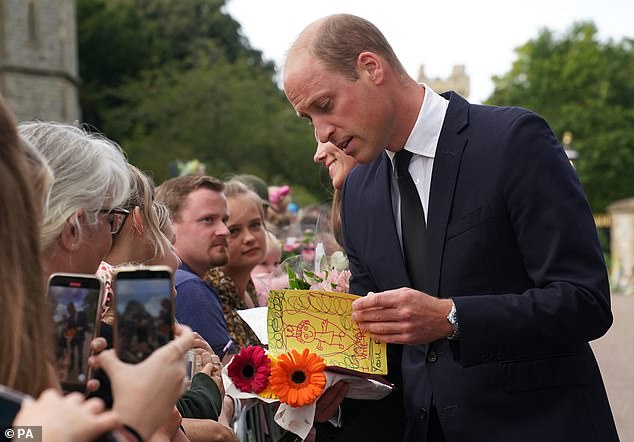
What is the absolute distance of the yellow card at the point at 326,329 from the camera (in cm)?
293

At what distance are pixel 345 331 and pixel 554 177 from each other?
0.82 m

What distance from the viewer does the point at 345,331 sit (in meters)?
2.95

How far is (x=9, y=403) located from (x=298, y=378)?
5.06 feet

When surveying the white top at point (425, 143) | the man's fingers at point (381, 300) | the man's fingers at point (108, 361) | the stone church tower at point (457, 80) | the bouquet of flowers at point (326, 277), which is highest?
the stone church tower at point (457, 80)

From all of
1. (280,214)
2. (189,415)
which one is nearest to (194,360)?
(189,415)

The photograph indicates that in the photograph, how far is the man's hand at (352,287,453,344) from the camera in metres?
2.66

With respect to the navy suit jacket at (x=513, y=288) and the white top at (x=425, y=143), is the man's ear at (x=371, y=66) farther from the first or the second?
the navy suit jacket at (x=513, y=288)

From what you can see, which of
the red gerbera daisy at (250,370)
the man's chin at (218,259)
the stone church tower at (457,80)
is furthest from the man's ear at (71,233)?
the stone church tower at (457,80)

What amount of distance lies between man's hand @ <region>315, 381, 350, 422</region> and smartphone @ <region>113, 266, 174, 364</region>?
1447 millimetres

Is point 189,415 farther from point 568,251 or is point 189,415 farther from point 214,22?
point 214,22

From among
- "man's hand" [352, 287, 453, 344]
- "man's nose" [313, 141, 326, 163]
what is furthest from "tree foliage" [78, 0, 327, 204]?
"man's hand" [352, 287, 453, 344]

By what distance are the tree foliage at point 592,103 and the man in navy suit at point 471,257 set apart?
147 feet

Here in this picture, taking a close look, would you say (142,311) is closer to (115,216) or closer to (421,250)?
(115,216)

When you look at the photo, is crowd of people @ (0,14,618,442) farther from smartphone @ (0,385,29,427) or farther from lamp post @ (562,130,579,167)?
lamp post @ (562,130,579,167)
